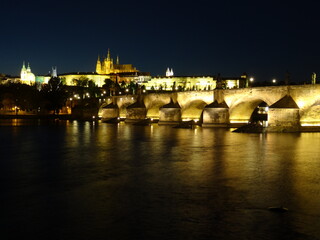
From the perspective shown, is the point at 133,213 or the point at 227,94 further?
the point at 227,94

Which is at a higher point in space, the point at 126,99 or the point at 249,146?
the point at 126,99

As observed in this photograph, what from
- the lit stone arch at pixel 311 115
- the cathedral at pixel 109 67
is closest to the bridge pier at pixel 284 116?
the lit stone arch at pixel 311 115

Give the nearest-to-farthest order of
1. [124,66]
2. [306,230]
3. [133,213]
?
[306,230] → [133,213] → [124,66]

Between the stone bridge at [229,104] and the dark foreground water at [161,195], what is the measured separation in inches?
539

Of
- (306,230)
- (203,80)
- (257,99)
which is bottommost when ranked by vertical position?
(306,230)

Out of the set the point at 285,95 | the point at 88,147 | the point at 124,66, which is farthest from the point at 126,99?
the point at 124,66

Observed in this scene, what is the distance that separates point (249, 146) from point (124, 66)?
5012 inches

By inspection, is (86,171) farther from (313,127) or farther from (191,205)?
(313,127)

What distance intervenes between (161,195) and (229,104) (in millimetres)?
32002

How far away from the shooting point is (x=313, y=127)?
3391 centimetres

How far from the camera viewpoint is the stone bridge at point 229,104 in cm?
3424

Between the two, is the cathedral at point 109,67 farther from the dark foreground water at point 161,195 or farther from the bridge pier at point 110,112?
the dark foreground water at point 161,195

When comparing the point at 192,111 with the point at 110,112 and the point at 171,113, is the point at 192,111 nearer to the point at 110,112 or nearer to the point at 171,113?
the point at 171,113

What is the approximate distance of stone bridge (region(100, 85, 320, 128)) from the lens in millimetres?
34244
